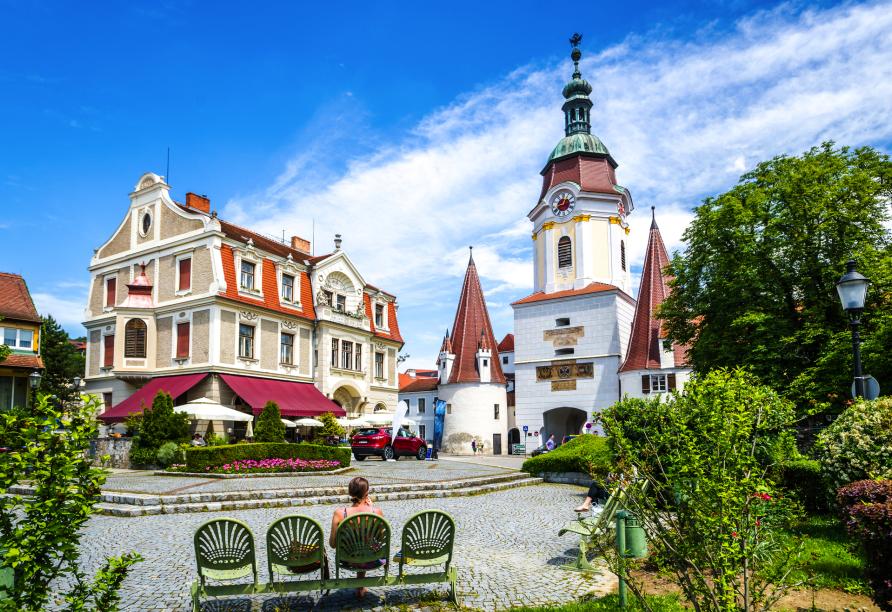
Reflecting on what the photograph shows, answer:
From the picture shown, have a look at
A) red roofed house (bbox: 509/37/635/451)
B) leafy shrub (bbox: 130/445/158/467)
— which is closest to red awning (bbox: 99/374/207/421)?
leafy shrub (bbox: 130/445/158/467)

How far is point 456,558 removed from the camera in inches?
344

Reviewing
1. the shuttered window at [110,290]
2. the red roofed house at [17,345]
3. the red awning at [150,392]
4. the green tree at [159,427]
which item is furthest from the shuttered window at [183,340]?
the green tree at [159,427]

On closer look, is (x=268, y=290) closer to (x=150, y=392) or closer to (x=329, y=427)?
(x=150, y=392)

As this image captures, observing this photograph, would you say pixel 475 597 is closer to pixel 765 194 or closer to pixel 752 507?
pixel 752 507

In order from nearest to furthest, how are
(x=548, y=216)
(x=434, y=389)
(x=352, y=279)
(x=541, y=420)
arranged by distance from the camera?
(x=352, y=279) < (x=541, y=420) < (x=548, y=216) < (x=434, y=389)

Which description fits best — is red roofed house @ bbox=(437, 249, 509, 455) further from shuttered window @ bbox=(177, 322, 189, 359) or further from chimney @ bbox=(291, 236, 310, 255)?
shuttered window @ bbox=(177, 322, 189, 359)

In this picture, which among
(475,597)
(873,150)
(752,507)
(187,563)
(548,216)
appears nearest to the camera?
(752,507)

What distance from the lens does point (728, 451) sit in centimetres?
484

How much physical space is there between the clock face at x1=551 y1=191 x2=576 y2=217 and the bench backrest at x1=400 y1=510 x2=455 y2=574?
4230cm

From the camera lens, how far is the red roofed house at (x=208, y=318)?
1204 inches

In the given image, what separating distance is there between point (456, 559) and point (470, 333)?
4103 cm

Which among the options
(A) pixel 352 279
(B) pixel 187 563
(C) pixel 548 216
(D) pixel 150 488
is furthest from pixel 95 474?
(C) pixel 548 216

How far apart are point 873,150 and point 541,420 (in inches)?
1080

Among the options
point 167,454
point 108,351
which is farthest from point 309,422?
point 108,351
